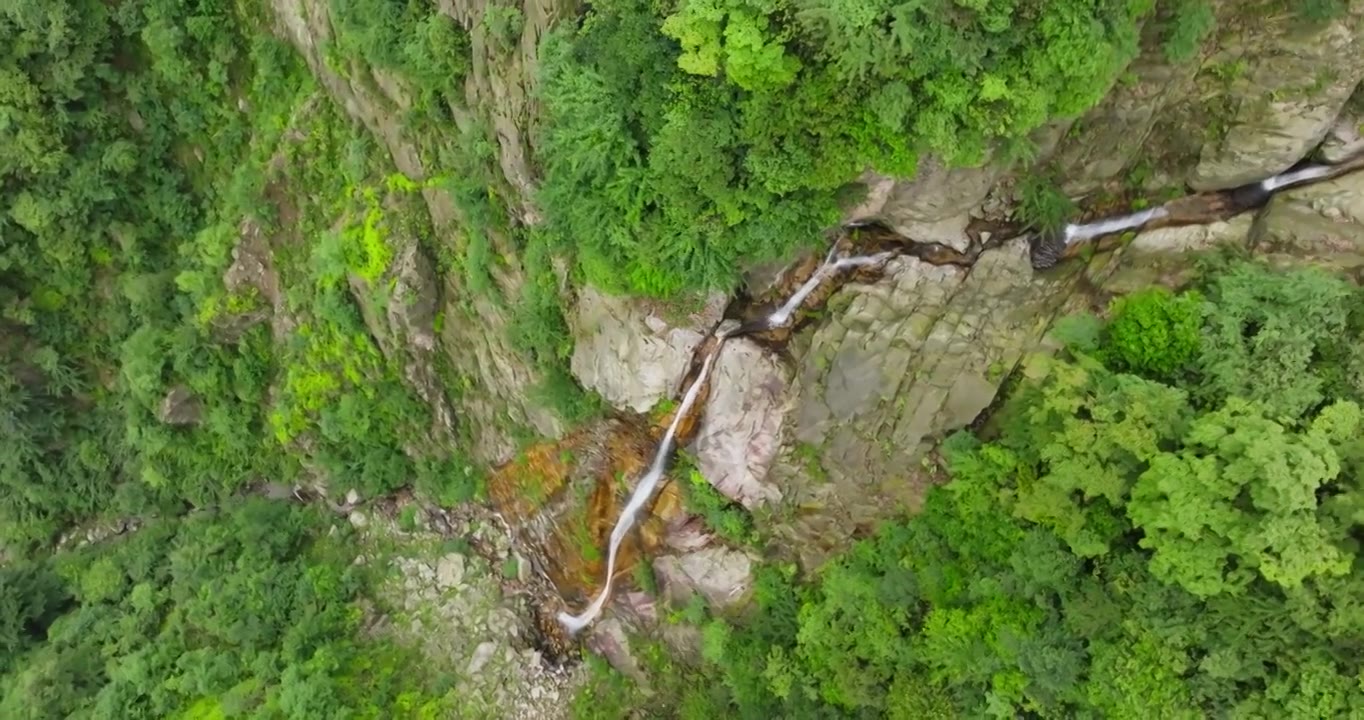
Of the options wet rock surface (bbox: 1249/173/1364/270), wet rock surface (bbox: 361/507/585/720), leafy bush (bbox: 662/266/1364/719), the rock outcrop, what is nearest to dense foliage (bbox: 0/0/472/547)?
the rock outcrop

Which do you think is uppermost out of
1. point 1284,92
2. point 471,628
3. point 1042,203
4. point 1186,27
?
point 1186,27

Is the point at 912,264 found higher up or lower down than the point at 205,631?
higher up

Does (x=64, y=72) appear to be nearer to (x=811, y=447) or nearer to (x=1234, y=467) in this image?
(x=811, y=447)

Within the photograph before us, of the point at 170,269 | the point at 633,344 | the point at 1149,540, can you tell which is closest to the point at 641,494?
the point at 633,344

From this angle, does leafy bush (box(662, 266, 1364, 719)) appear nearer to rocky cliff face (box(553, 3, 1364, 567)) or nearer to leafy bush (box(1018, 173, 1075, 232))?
rocky cliff face (box(553, 3, 1364, 567))

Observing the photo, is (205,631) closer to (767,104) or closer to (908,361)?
(908,361)

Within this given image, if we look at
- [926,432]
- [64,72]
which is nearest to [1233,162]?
[926,432]
